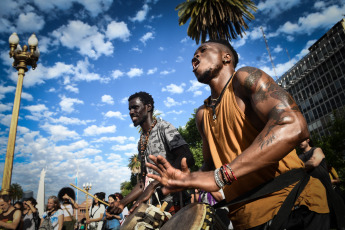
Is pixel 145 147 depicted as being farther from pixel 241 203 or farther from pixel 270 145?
pixel 270 145

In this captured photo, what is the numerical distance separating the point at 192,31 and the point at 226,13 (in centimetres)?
264

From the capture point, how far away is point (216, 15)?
44.2ft

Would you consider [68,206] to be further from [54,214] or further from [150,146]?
[150,146]

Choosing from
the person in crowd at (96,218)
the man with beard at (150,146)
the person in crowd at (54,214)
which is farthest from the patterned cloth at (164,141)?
the person in crowd at (96,218)

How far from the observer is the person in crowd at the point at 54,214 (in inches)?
274

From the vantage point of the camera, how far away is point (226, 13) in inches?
516

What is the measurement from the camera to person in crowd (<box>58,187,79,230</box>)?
7.90 meters

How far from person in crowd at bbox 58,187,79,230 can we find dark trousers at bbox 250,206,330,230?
336 inches

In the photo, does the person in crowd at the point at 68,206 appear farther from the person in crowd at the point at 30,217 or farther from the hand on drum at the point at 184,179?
the hand on drum at the point at 184,179

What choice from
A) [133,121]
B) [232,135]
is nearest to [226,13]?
[133,121]

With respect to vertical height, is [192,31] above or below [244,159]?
above

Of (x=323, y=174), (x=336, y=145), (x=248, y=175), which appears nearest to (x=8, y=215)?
(x=248, y=175)

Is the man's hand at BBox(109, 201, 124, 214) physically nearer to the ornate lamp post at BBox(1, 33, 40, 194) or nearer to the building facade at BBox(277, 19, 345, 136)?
the ornate lamp post at BBox(1, 33, 40, 194)

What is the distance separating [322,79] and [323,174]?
57091 millimetres
